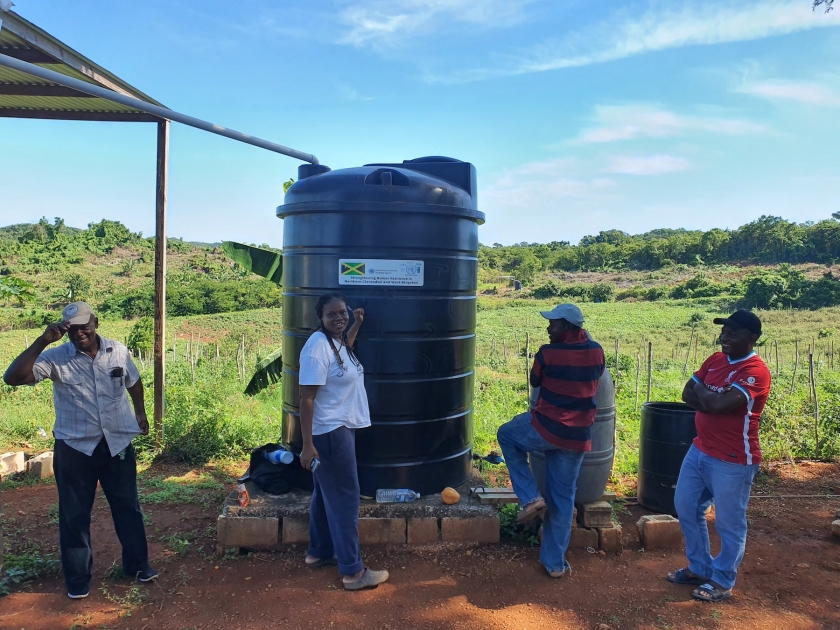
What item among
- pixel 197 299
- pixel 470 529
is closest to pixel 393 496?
pixel 470 529

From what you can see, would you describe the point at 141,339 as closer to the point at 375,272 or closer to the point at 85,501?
the point at 85,501

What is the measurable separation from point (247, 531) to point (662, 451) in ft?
11.3

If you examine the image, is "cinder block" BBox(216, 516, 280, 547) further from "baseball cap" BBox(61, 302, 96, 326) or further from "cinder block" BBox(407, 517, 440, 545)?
"baseball cap" BBox(61, 302, 96, 326)

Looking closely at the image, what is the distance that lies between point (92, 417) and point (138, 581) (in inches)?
44.0

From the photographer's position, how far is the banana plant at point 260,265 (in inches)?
252

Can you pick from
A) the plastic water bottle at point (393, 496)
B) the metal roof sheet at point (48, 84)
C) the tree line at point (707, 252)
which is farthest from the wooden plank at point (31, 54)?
the tree line at point (707, 252)

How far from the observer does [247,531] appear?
13.6 ft

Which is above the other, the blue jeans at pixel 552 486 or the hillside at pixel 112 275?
the hillside at pixel 112 275

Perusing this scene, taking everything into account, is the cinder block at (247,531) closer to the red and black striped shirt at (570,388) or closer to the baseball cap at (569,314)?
the red and black striped shirt at (570,388)

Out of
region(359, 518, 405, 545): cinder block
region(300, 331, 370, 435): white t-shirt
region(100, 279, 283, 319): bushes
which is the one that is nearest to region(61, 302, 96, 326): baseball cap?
region(300, 331, 370, 435): white t-shirt

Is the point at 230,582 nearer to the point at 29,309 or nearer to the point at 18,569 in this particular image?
the point at 18,569

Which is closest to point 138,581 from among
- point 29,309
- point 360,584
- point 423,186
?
point 360,584

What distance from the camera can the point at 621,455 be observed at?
22.7 ft

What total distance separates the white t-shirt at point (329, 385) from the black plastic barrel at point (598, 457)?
1.49 meters
